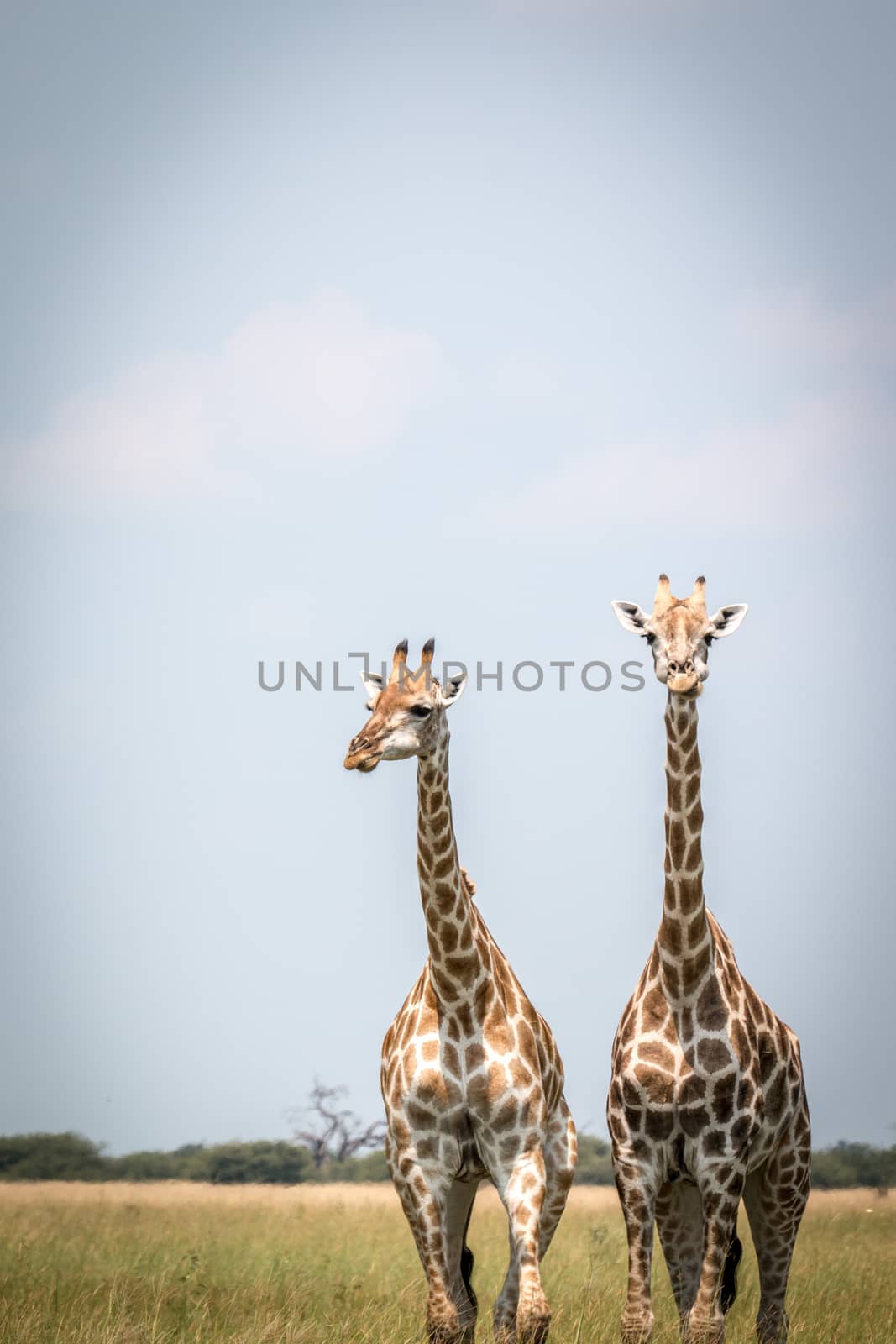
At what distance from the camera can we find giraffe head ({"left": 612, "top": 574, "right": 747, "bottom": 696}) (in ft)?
37.2

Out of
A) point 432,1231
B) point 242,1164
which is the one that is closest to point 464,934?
point 432,1231

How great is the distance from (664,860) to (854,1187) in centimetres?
1865

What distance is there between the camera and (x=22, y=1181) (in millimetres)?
27703

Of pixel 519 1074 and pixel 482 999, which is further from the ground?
pixel 482 999

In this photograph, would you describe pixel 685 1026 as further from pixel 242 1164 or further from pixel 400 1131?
pixel 242 1164

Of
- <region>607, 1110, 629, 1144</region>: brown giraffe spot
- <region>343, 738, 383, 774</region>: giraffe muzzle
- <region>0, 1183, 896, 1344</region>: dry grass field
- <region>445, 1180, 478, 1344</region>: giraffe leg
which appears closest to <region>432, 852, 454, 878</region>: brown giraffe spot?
<region>343, 738, 383, 774</region>: giraffe muzzle

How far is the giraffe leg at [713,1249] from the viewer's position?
11281 mm

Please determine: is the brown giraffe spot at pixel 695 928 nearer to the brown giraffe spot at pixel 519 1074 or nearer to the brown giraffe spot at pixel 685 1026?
the brown giraffe spot at pixel 685 1026

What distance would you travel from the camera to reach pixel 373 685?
12133 millimetres

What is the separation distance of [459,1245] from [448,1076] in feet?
5.21

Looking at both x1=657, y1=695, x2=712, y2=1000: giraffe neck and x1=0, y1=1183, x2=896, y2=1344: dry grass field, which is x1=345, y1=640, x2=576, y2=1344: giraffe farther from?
x1=657, y1=695, x2=712, y2=1000: giraffe neck

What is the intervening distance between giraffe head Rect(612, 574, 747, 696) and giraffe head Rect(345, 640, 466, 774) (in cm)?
135

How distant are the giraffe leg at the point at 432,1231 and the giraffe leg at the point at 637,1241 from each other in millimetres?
1157

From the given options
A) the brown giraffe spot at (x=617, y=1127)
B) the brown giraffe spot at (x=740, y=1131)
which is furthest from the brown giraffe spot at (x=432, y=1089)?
the brown giraffe spot at (x=740, y=1131)
